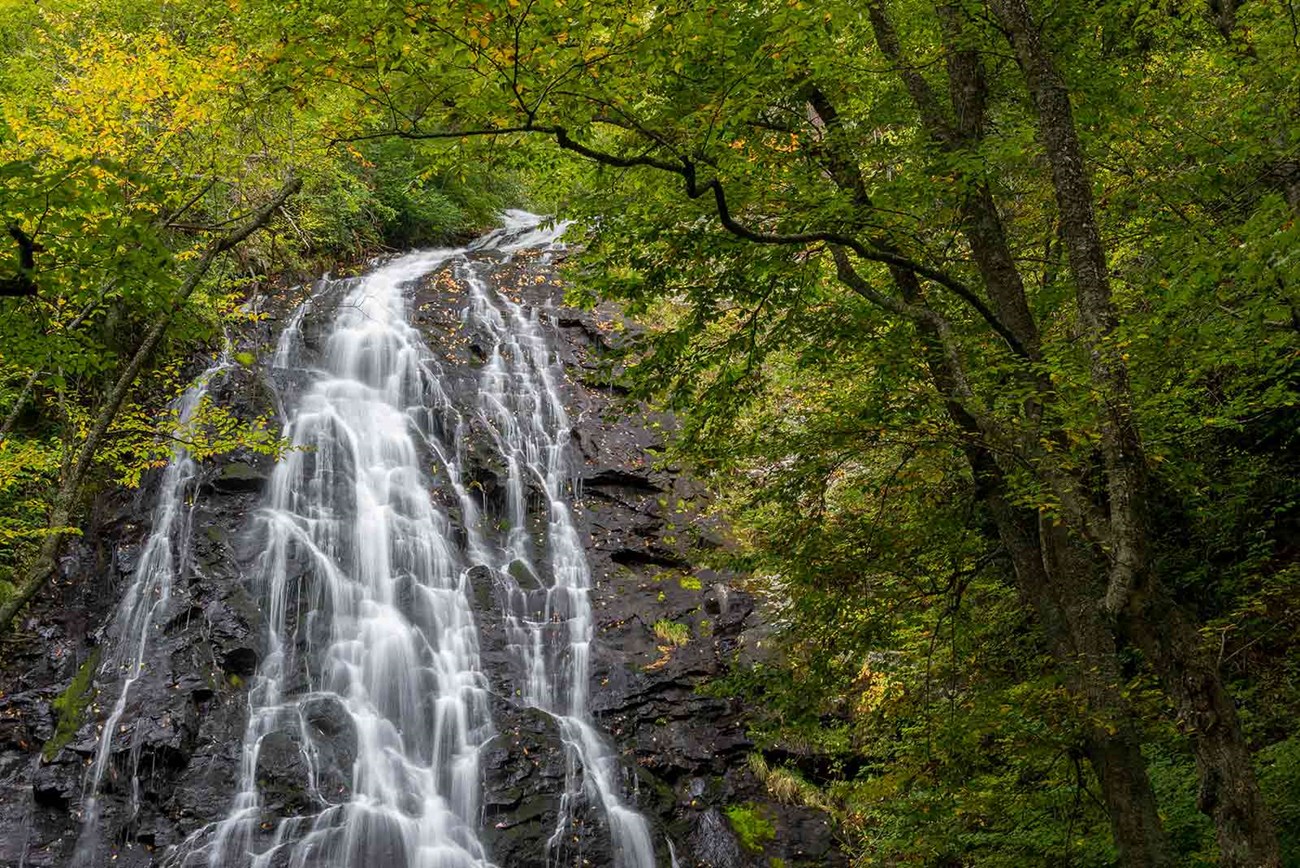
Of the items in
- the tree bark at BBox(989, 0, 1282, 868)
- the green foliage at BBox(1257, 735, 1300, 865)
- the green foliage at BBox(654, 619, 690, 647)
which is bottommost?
the green foliage at BBox(1257, 735, 1300, 865)

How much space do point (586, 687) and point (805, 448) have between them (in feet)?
21.8

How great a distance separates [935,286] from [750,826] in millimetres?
6757

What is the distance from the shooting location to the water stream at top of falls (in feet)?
31.6

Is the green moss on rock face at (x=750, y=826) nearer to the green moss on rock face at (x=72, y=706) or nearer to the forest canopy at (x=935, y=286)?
the forest canopy at (x=935, y=286)

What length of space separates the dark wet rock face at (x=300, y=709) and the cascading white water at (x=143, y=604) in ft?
0.22

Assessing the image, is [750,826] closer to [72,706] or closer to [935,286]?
[935,286]

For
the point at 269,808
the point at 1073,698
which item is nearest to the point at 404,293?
the point at 269,808

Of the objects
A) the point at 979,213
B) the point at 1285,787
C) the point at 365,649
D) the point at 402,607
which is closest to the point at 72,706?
the point at 365,649

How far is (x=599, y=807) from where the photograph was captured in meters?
10.2

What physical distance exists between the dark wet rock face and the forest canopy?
2.02 meters

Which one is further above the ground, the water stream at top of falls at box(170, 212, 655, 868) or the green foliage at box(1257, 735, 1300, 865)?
the water stream at top of falls at box(170, 212, 655, 868)

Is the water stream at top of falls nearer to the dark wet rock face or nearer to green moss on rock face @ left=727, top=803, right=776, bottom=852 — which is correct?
the dark wet rock face

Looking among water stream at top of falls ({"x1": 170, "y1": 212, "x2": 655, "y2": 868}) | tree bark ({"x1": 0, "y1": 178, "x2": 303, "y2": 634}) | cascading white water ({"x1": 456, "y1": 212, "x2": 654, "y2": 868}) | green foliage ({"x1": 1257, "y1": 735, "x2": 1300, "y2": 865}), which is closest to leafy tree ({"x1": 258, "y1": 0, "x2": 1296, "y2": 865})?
green foliage ({"x1": 1257, "y1": 735, "x2": 1300, "y2": 865})

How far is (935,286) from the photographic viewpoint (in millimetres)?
7215
